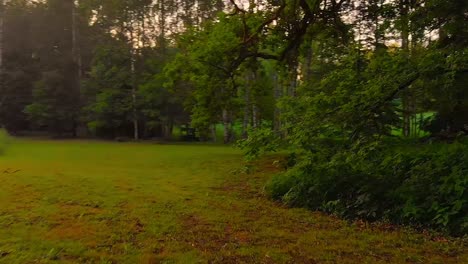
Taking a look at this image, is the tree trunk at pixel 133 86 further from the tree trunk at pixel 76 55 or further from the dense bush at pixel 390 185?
the dense bush at pixel 390 185

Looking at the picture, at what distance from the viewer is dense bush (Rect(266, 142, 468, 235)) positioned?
657 cm

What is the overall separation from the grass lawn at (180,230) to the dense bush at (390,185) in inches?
17.4

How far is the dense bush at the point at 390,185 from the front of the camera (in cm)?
657

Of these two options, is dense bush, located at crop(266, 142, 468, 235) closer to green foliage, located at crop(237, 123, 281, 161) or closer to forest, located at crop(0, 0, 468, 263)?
forest, located at crop(0, 0, 468, 263)

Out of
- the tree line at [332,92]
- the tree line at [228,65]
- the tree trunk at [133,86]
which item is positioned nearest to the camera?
the tree line at [332,92]

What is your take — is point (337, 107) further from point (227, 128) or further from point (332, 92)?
point (227, 128)

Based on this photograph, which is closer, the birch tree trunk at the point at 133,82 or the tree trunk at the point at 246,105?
the tree trunk at the point at 246,105

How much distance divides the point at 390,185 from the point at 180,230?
3.49 metres

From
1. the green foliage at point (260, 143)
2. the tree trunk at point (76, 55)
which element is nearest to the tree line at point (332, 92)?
the green foliage at point (260, 143)

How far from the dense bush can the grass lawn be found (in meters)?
0.44

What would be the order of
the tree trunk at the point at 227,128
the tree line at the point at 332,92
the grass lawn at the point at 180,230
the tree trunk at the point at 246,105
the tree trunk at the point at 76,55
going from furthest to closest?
the tree trunk at the point at 76,55 < the tree trunk at the point at 227,128 < the tree trunk at the point at 246,105 < the tree line at the point at 332,92 < the grass lawn at the point at 180,230

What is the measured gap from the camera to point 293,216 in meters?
7.61

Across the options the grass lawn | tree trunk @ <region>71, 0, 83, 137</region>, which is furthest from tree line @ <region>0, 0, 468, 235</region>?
tree trunk @ <region>71, 0, 83, 137</region>

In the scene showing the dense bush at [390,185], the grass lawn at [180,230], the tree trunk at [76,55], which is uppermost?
the tree trunk at [76,55]
